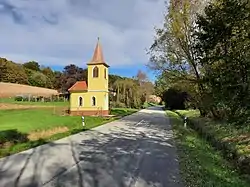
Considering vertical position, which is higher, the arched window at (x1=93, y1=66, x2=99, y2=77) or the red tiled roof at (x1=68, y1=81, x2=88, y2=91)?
the arched window at (x1=93, y1=66, x2=99, y2=77)

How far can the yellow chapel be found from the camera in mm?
45906

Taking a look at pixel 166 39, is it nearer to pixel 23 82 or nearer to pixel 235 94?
pixel 235 94

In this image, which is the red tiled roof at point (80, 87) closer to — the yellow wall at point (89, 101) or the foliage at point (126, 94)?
the yellow wall at point (89, 101)

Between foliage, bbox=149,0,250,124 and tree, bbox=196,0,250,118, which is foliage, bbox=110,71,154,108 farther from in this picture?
tree, bbox=196,0,250,118

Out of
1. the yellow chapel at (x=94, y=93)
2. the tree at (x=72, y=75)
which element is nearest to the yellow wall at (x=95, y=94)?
the yellow chapel at (x=94, y=93)

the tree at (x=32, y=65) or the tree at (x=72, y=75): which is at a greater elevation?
the tree at (x=32, y=65)

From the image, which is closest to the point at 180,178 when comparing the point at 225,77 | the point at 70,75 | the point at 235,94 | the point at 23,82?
the point at 235,94

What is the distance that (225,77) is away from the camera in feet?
54.6

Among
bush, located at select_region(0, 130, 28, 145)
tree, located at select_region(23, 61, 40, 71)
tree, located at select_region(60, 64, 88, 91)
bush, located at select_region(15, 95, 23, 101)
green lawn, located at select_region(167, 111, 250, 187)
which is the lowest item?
green lawn, located at select_region(167, 111, 250, 187)

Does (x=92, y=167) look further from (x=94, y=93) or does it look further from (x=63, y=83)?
(x=63, y=83)

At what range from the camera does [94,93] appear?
4644 centimetres

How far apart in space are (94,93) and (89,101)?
1.44 m

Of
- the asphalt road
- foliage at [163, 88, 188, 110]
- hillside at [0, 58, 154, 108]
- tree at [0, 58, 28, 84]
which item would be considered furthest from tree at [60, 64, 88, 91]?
the asphalt road

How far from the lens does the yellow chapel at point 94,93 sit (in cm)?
4591
